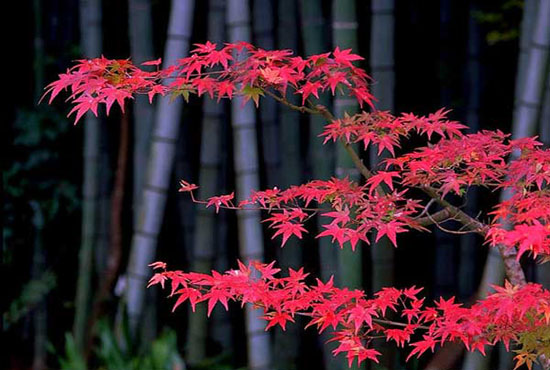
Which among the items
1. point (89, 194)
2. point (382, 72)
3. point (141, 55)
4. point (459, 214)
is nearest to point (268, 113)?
point (141, 55)

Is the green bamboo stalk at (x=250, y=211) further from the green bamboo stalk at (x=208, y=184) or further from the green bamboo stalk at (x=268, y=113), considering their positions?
the green bamboo stalk at (x=268, y=113)

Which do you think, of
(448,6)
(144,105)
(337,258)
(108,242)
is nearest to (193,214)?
(108,242)

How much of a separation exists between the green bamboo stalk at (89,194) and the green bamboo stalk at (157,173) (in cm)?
53

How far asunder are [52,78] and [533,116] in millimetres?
3021

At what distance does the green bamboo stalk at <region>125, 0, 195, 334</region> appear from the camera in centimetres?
311

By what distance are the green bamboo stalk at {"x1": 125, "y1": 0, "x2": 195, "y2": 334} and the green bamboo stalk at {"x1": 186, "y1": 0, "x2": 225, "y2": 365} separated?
0.68ft

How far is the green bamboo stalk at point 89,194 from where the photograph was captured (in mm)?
3854

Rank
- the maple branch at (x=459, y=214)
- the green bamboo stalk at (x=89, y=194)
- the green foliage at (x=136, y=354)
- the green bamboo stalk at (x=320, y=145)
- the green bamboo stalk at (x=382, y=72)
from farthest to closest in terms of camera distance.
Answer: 1. the green bamboo stalk at (x=89, y=194)
2. the green foliage at (x=136, y=354)
3. the green bamboo stalk at (x=320, y=145)
4. the green bamboo stalk at (x=382, y=72)
5. the maple branch at (x=459, y=214)

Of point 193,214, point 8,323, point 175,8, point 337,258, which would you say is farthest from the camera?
point 8,323

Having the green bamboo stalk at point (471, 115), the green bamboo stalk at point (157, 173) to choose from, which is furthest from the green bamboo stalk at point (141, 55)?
the green bamboo stalk at point (471, 115)

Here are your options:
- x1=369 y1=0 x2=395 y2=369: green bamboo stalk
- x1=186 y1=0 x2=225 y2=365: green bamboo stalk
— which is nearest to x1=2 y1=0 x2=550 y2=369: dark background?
x1=186 y1=0 x2=225 y2=365: green bamboo stalk

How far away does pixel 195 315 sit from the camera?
3.67 m

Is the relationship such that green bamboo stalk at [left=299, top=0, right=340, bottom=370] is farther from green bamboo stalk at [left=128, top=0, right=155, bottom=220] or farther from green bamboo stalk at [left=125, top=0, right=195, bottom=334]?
green bamboo stalk at [left=128, top=0, right=155, bottom=220]

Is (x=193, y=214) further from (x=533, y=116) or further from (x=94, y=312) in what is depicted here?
(x=533, y=116)
